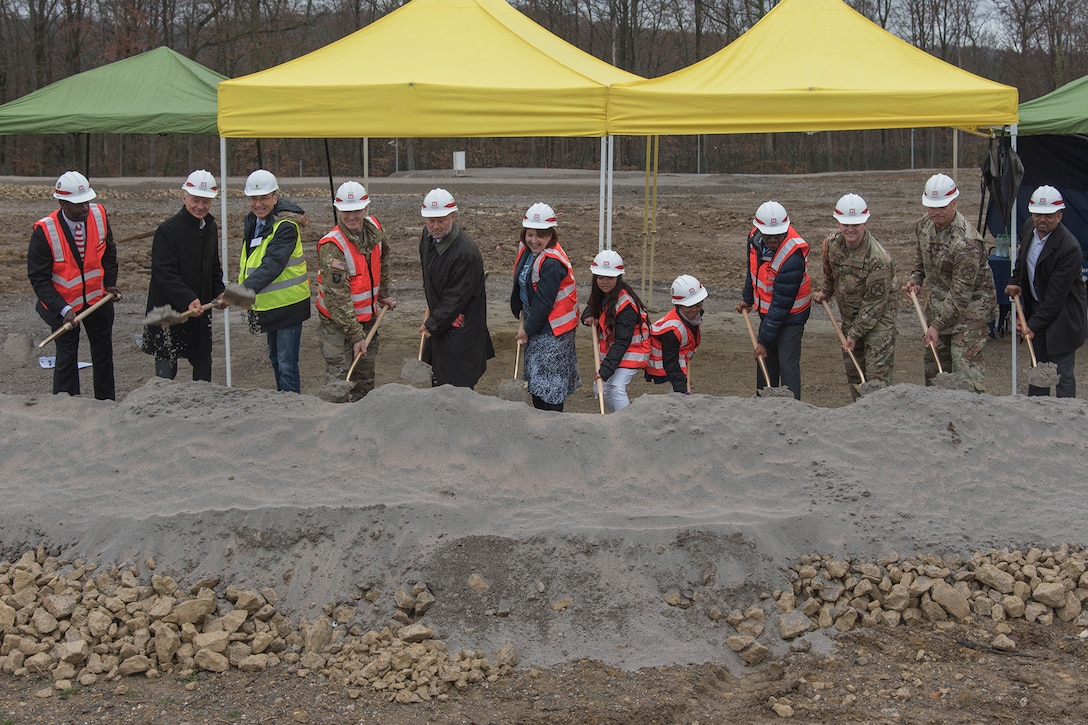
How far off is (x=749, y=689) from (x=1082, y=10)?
38.4 metres

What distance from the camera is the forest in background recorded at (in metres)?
33.0

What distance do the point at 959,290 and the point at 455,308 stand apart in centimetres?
328

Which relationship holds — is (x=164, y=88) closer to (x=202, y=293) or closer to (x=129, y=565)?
(x=202, y=293)

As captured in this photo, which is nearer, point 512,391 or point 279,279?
point 512,391

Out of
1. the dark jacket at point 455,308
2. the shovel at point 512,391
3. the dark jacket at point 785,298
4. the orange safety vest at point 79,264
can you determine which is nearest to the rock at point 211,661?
the shovel at point 512,391

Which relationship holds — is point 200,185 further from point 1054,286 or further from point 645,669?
point 1054,286

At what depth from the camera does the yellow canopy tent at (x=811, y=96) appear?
7.48 meters

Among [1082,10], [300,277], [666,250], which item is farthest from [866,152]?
[300,277]

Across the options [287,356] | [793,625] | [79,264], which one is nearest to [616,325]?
[287,356]

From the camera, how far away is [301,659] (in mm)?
4648

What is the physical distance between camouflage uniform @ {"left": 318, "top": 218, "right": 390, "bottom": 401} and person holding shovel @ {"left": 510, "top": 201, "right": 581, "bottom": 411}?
1120mm

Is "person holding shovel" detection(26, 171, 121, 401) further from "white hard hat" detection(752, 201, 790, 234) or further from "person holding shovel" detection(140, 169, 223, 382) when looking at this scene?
"white hard hat" detection(752, 201, 790, 234)

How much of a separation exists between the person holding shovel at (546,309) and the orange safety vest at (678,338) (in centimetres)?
57

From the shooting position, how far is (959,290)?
23.5 ft
